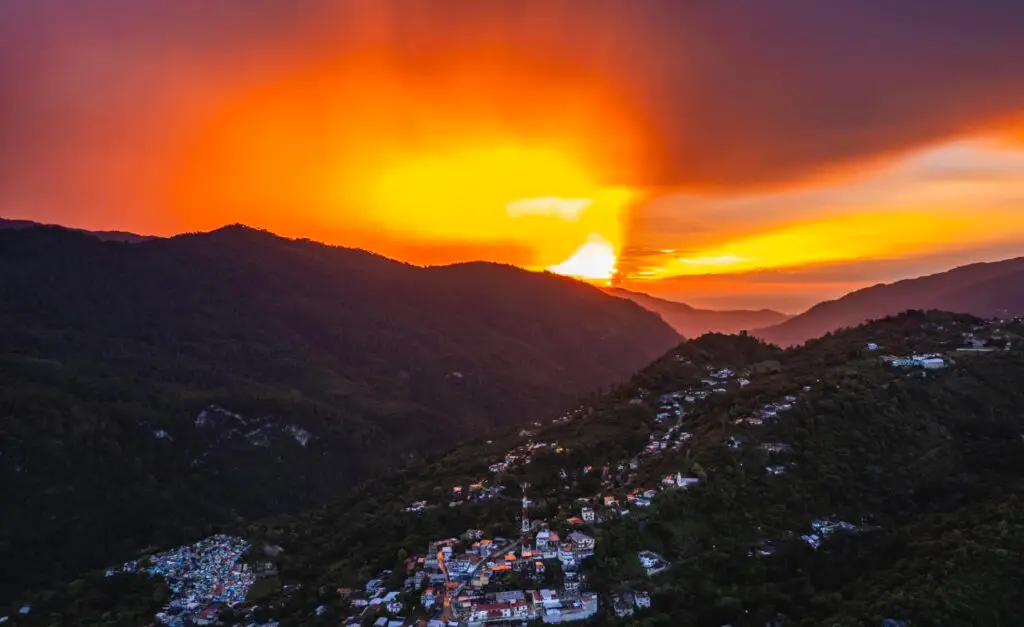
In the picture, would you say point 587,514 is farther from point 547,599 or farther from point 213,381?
point 213,381

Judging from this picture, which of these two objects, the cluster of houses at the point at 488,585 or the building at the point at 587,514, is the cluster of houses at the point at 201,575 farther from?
the building at the point at 587,514

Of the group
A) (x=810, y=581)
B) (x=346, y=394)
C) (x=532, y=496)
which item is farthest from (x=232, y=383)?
(x=810, y=581)

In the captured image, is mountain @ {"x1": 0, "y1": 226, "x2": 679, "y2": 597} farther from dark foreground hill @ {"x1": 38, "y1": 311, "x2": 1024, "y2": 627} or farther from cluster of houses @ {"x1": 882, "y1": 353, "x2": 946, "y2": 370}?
cluster of houses @ {"x1": 882, "y1": 353, "x2": 946, "y2": 370}

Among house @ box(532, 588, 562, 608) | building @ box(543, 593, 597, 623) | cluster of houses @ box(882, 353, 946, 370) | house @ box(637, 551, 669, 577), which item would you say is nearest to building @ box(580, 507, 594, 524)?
house @ box(637, 551, 669, 577)

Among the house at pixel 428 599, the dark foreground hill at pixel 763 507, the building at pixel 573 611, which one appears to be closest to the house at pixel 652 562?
the dark foreground hill at pixel 763 507

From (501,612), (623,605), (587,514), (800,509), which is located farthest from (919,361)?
(501,612)
